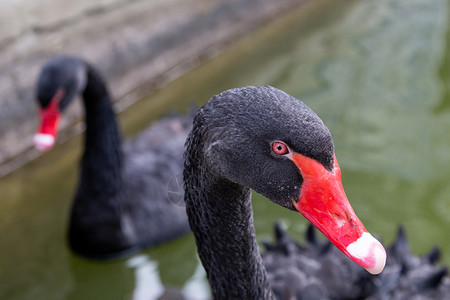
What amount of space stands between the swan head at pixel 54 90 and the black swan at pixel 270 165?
1.37m

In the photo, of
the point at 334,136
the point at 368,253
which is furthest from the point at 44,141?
the point at 368,253

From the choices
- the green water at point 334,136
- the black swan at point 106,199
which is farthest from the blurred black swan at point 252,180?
the black swan at point 106,199

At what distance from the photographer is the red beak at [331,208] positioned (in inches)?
42.1

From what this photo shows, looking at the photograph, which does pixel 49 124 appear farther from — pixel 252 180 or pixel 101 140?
pixel 252 180

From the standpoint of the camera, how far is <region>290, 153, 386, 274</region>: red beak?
1.07m

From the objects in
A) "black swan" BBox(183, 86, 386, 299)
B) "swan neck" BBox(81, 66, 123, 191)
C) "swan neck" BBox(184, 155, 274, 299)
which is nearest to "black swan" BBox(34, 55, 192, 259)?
"swan neck" BBox(81, 66, 123, 191)

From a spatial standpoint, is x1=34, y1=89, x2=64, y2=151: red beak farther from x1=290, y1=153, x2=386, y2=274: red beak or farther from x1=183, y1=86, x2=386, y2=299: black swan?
x1=290, y1=153, x2=386, y2=274: red beak

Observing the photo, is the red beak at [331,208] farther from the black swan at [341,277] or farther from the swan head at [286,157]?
the black swan at [341,277]

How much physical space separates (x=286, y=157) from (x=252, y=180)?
0.10m

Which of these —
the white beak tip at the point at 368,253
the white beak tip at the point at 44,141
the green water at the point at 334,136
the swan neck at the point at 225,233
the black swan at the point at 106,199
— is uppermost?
the white beak tip at the point at 368,253

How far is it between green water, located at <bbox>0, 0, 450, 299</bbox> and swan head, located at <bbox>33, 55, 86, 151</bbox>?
560 millimetres

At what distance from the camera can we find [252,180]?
1159mm

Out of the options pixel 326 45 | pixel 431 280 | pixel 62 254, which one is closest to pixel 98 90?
pixel 62 254

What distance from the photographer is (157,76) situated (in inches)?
163
